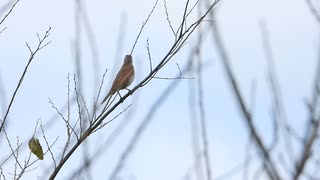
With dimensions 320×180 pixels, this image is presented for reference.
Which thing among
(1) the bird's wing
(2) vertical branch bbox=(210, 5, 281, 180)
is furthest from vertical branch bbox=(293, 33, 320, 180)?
(1) the bird's wing

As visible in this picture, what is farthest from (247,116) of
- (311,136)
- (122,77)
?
(122,77)

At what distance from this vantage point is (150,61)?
5.01 m

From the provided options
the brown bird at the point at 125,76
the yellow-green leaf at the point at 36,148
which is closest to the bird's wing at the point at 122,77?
the brown bird at the point at 125,76

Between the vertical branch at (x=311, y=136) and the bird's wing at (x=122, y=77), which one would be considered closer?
the vertical branch at (x=311, y=136)

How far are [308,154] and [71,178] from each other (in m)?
1.82

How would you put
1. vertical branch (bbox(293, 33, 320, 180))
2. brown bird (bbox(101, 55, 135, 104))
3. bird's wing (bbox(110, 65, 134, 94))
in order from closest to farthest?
1. vertical branch (bbox(293, 33, 320, 180))
2. bird's wing (bbox(110, 65, 134, 94))
3. brown bird (bbox(101, 55, 135, 104))

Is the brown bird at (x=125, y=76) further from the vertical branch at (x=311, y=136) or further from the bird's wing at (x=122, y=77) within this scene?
the vertical branch at (x=311, y=136)

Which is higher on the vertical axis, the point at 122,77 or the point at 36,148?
the point at 36,148

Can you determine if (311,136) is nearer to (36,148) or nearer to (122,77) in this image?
(36,148)

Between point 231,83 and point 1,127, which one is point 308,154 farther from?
point 1,127

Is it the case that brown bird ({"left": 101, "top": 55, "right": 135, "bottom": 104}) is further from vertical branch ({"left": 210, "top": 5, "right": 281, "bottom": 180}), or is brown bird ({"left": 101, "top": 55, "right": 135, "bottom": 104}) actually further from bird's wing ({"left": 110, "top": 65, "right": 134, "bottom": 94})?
vertical branch ({"left": 210, "top": 5, "right": 281, "bottom": 180})

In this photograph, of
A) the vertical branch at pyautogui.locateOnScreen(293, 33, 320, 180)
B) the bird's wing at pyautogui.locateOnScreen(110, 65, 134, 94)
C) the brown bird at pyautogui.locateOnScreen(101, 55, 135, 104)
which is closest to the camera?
the vertical branch at pyautogui.locateOnScreen(293, 33, 320, 180)

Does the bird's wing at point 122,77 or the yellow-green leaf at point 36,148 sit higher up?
the yellow-green leaf at point 36,148

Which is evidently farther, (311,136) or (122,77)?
(122,77)
